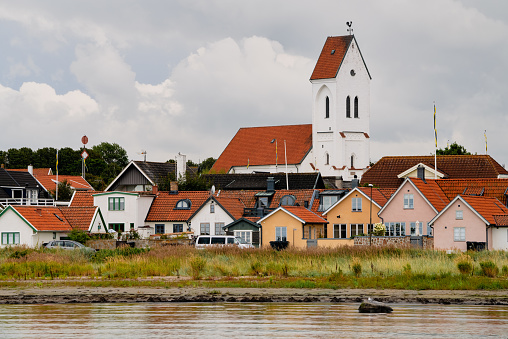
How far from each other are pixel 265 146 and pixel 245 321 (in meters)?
112

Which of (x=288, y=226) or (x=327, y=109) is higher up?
(x=327, y=109)

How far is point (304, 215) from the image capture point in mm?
66500

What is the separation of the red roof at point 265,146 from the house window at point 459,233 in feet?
241

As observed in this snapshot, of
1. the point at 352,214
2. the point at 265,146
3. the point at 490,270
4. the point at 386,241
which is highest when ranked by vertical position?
the point at 265,146

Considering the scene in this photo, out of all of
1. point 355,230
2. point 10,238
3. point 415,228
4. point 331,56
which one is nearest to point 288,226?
point 355,230

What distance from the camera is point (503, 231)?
193 ft

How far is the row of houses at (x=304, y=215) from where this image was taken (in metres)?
59.8

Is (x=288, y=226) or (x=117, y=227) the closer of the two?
(x=288, y=226)

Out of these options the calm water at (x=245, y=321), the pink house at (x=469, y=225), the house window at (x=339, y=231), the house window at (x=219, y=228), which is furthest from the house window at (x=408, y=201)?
the calm water at (x=245, y=321)

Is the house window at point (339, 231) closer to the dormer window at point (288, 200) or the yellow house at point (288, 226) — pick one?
the yellow house at point (288, 226)

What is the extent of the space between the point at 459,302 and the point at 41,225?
39.7 metres

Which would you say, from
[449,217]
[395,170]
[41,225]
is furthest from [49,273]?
[395,170]

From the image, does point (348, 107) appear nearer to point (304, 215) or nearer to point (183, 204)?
point (183, 204)

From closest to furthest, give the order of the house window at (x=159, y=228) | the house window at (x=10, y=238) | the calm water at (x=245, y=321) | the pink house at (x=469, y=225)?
1. the calm water at (x=245, y=321)
2. the pink house at (x=469, y=225)
3. the house window at (x=10, y=238)
4. the house window at (x=159, y=228)
